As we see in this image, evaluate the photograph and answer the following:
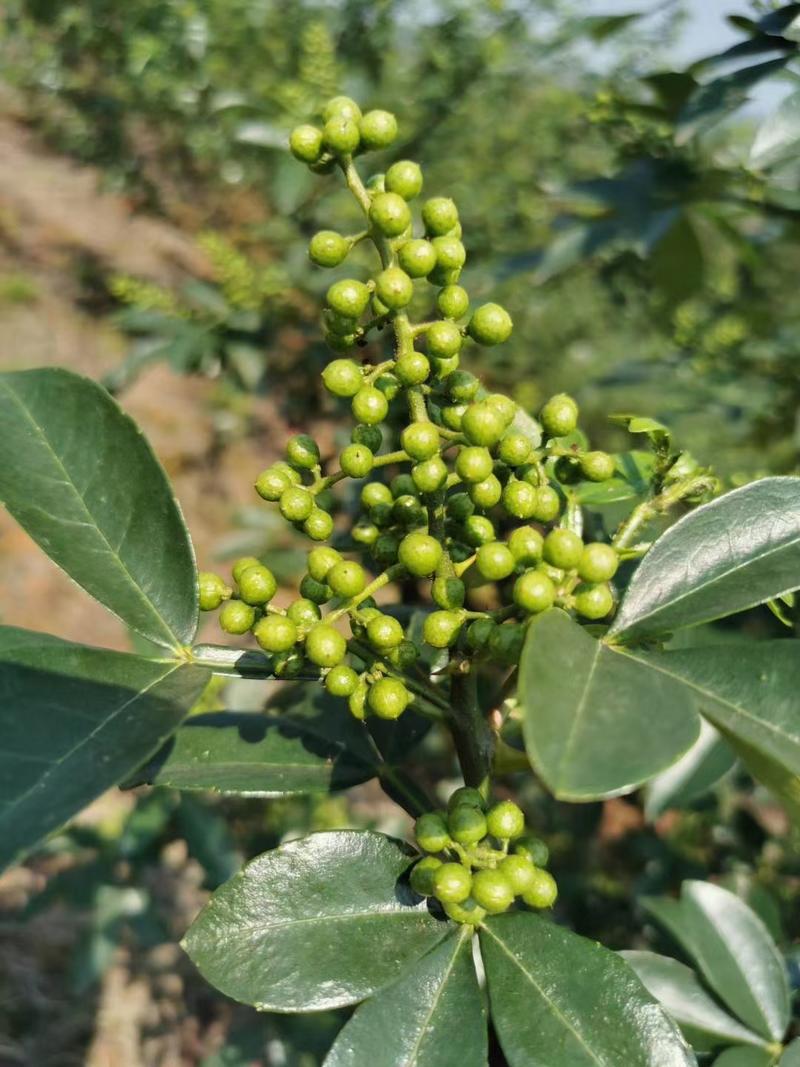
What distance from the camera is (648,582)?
84cm

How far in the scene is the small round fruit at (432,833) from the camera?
893 millimetres

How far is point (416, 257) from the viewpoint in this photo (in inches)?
33.2

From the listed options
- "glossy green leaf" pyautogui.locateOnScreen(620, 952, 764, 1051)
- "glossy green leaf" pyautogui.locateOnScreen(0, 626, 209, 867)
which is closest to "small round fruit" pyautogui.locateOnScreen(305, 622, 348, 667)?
"glossy green leaf" pyautogui.locateOnScreen(0, 626, 209, 867)

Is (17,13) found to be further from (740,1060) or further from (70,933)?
(740,1060)

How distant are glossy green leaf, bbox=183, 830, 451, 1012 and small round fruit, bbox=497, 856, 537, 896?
11 cm

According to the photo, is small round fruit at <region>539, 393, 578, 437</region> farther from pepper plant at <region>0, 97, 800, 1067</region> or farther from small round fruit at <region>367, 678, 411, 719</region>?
small round fruit at <region>367, 678, 411, 719</region>

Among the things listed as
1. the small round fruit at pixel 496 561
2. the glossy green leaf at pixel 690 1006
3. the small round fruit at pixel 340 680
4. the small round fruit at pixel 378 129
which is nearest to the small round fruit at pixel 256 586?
the small round fruit at pixel 340 680

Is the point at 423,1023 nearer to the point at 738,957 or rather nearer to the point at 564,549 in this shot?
the point at 564,549

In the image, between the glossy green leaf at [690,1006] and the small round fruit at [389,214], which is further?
the glossy green leaf at [690,1006]

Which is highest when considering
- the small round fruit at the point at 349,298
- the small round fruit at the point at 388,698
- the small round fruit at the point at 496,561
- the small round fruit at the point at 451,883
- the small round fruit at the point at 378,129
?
the small round fruit at the point at 378,129

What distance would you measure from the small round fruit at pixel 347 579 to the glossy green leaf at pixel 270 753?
0.23 m

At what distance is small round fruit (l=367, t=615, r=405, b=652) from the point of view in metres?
0.89

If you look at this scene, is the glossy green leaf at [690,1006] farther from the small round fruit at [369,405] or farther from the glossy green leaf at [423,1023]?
the small round fruit at [369,405]

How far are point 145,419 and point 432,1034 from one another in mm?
5997
